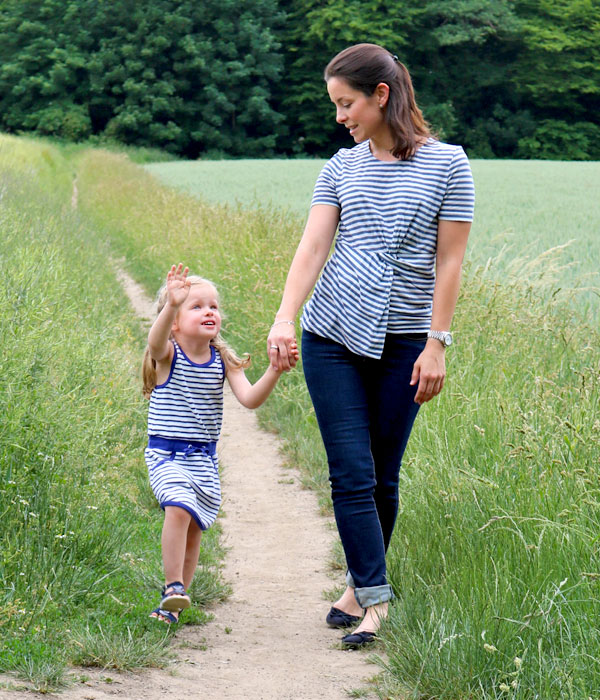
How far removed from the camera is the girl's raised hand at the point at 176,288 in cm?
367

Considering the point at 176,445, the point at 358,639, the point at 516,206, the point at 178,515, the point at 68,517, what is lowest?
the point at 358,639

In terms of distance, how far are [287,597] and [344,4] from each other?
57.0 m

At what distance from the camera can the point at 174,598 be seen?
362cm

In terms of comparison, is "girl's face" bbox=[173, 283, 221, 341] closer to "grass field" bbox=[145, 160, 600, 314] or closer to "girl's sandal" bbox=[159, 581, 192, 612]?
"girl's sandal" bbox=[159, 581, 192, 612]

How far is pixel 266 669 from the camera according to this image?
3.53 meters

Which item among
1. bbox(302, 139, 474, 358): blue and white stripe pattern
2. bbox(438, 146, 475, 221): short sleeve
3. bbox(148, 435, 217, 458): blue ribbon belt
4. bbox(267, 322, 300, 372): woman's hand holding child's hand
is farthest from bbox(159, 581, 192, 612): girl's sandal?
bbox(438, 146, 475, 221): short sleeve

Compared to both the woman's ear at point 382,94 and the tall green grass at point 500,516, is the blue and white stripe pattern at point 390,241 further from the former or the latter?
the tall green grass at point 500,516

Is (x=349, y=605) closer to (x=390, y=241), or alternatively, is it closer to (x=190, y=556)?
(x=190, y=556)

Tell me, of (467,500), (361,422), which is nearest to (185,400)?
(361,422)

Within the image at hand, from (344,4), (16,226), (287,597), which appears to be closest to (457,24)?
(344,4)

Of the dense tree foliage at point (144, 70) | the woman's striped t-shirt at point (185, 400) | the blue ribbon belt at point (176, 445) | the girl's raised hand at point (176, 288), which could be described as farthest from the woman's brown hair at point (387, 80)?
the dense tree foliage at point (144, 70)

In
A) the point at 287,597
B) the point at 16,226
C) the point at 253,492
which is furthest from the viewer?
the point at 16,226

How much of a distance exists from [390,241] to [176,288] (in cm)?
82

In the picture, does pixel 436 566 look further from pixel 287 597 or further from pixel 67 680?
pixel 67 680
